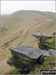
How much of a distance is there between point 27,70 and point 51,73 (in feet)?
21.2

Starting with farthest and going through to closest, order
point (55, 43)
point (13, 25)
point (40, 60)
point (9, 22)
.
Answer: point (9, 22) < point (13, 25) < point (55, 43) < point (40, 60)

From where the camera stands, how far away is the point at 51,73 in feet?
29.7

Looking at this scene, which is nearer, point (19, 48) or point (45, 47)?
point (19, 48)

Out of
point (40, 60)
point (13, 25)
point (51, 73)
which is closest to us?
point (51, 73)

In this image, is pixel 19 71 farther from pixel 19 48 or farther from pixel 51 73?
pixel 51 73

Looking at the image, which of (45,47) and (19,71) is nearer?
(19,71)

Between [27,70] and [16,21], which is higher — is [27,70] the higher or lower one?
the lower one

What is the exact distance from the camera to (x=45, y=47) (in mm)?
18438

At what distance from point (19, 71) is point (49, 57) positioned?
4838 millimetres

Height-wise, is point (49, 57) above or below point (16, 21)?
below

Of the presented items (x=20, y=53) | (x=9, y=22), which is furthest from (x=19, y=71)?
(x=9, y=22)

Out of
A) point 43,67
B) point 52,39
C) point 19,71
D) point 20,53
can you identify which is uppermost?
point 52,39

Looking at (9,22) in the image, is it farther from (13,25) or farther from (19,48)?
(19,48)

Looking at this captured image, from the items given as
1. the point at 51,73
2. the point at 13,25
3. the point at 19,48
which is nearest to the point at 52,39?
the point at 19,48
